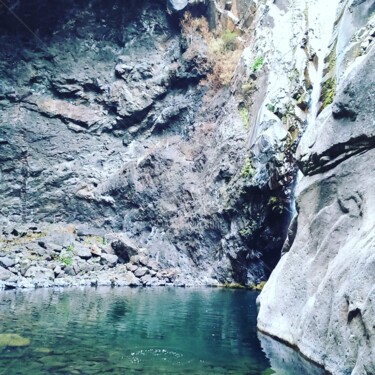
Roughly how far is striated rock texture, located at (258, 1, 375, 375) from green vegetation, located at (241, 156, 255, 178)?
1159 cm

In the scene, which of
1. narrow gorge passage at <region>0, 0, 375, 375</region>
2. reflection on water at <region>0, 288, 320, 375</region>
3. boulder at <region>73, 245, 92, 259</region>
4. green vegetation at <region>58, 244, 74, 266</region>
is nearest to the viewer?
reflection on water at <region>0, 288, 320, 375</region>

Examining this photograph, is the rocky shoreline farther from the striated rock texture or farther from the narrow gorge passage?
the striated rock texture

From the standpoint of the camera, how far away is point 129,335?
11.3 meters

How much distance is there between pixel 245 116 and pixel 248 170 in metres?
5.70

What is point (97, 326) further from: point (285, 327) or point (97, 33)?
point (97, 33)

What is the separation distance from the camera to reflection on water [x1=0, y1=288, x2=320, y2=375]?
8.09 m

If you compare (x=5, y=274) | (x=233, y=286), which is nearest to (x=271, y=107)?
(x=233, y=286)

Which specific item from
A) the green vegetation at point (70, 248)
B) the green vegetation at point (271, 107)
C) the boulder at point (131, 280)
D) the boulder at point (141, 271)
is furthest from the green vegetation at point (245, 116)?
the green vegetation at point (70, 248)

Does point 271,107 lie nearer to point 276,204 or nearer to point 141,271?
point 276,204

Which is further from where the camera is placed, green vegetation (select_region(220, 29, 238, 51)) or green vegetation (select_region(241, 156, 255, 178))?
green vegetation (select_region(220, 29, 238, 51))

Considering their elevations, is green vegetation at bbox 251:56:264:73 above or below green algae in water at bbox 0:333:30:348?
above

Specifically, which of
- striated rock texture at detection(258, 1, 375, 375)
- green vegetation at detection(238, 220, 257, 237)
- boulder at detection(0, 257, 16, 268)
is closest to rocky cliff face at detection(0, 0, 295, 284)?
green vegetation at detection(238, 220, 257, 237)

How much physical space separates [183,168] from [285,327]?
23.3 m

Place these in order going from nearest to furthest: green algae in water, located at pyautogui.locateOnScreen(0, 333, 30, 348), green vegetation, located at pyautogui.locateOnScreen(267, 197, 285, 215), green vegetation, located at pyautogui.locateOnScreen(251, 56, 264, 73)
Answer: green algae in water, located at pyautogui.locateOnScreen(0, 333, 30, 348) < green vegetation, located at pyautogui.locateOnScreen(267, 197, 285, 215) < green vegetation, located at pyautogui.locateOnScreen(251, 56, 264, 73)
